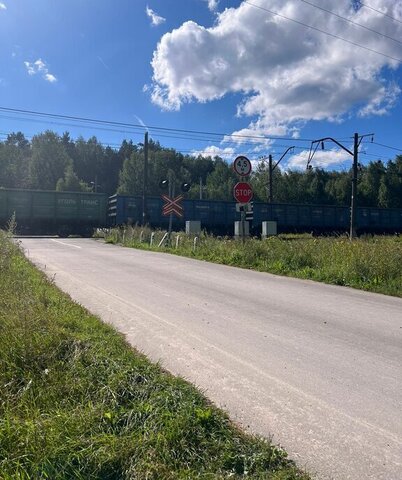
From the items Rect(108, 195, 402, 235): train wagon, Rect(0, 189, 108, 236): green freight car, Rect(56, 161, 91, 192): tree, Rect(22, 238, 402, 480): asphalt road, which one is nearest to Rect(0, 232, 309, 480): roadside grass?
Rect(22, 238, 402, 480): asphalt road

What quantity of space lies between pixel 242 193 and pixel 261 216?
2733 cm

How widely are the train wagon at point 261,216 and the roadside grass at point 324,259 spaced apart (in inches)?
715

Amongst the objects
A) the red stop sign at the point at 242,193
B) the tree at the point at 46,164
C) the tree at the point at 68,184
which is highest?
the tree at the point at 46,164

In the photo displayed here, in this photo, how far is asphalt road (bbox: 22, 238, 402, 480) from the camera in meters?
3.34

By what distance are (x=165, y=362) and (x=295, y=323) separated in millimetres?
2531

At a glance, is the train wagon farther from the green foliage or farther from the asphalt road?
the green foliage

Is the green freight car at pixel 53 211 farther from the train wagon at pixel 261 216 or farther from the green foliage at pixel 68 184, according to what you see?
the green foliage at pixel 68 184

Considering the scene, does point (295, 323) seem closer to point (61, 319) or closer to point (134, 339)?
point (134, 339)

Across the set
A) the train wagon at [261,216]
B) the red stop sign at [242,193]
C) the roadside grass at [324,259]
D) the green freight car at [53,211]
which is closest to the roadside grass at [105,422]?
the roadside grass at [324,259]

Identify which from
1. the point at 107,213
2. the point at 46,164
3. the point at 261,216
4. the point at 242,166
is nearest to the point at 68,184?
the point at 46,164

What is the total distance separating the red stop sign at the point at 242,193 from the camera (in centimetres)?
1538

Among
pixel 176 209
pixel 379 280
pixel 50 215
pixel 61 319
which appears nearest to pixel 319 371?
pixel 61 319

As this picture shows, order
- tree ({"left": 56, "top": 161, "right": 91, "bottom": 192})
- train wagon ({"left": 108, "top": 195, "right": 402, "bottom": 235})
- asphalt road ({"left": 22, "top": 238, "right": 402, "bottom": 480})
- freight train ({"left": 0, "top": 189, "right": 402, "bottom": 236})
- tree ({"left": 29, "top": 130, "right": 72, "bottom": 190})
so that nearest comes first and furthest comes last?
asphalt road ({"left": 22, "top": 238, "right": 402, "bottom": 480}) → freight train ({"left": 0, "top": 189, "right": 402, "bottom": 236}) → train wagon ({"left": 108, "top": 195, "right": 402, "bottom": 235}) → tree ({"left": 56, "top": 161, "right": 91, "bottom": 192}) → tree ({"left": 29, "top": 130, "right": 72, "bottom": 190})

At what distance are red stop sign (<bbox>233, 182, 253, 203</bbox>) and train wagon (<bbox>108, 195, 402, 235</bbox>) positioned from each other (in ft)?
61.3
